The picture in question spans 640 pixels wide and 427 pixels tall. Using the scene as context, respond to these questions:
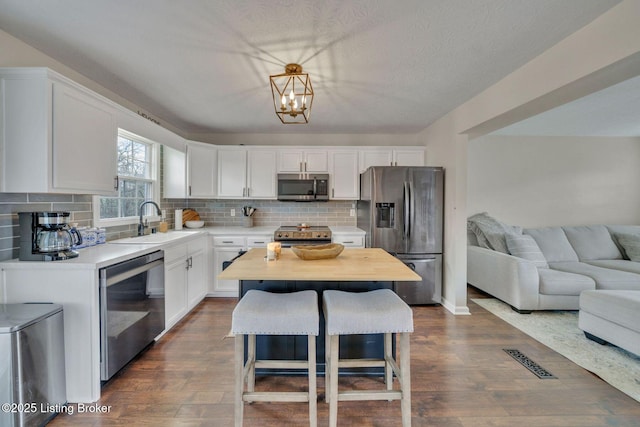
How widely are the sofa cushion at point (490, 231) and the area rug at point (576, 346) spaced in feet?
2.65

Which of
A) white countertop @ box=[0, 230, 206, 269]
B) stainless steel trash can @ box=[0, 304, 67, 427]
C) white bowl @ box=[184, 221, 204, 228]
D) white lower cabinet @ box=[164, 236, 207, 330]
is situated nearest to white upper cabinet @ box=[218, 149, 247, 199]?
white bowl @ box=[184, 221, 204, 228]

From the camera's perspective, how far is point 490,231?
3.88 metres

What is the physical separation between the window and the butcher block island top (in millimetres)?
1692

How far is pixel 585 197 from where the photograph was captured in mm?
4660

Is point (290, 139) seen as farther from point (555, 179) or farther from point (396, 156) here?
point (555, 179)

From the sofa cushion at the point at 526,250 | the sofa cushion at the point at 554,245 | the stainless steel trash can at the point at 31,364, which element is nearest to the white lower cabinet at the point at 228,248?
the stainless steel trash can at the point at 31,364

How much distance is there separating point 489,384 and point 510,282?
1.76 m

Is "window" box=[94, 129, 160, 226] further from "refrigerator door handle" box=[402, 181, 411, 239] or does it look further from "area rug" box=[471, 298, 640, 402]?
"area rug" box=[471, 298, 640, 402]

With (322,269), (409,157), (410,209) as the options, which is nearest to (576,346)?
(410,209)

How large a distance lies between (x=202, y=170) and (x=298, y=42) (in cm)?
267

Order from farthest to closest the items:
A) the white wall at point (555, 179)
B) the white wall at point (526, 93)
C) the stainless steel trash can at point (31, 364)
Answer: the white wall at point (555, 179), the white wall at point (526, 93), the stainless steel trash can at point (31, 364)

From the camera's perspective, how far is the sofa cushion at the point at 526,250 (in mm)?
3475

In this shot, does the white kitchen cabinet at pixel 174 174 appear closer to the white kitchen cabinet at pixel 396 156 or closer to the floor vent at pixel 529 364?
the white kitchen cabinet at pixel 396 156

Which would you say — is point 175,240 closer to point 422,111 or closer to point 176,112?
point 176,112
